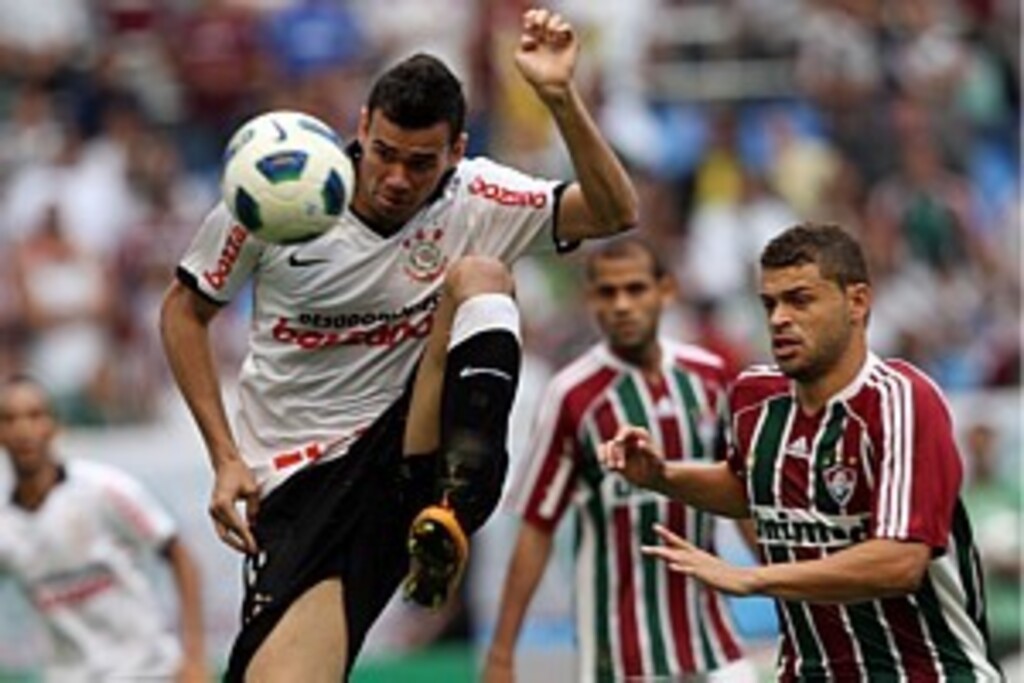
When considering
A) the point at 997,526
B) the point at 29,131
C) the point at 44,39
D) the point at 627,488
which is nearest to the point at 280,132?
the point at 627,488

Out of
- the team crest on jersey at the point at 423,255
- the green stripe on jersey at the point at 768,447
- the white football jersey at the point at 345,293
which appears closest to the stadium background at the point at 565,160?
the white football jersey at the point at 345,293

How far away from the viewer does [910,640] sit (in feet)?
25.5

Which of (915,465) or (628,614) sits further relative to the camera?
(628,614)

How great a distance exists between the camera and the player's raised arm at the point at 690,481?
26.4 ft

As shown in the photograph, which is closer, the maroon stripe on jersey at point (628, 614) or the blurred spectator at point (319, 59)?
the maroon stripe on jersey at point (628, 614)

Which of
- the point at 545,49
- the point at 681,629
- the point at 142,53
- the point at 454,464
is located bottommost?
the point at 681,629

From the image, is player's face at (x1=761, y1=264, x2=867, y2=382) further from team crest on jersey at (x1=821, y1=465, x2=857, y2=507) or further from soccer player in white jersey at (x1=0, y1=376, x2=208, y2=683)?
soccer player in white jersey at (x1=0, y1=376, x2=208, y2=683)

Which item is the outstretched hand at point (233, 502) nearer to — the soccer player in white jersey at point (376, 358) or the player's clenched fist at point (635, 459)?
the soccer player in white jersey at point (376, 358)

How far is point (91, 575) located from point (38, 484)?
397 mm

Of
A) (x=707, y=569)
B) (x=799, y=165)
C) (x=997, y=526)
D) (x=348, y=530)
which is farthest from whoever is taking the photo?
(x=799, y=165)

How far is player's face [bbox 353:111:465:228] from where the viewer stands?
8.09 metres

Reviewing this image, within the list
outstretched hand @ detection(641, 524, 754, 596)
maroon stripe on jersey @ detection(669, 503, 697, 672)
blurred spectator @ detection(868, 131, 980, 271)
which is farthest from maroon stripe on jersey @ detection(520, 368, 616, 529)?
blurred spectator @ detection(868, 131, 980, 271)

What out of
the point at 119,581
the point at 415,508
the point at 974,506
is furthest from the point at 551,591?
the point at 415,508

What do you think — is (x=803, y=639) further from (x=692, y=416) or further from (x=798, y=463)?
(x=692, y=416)
